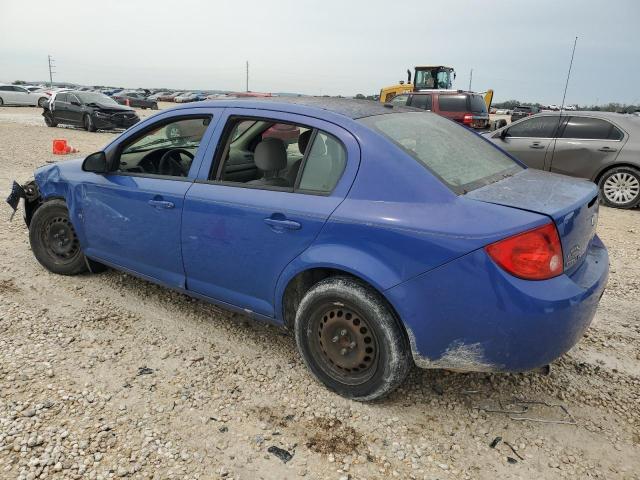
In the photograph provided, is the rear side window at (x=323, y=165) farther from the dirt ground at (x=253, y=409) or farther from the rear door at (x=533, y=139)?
the rear door at (x=533, y=139)

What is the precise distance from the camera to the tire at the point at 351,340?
2.48m

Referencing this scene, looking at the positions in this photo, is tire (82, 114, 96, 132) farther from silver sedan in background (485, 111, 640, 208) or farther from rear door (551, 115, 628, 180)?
rear door (551, 115, 628, 180)

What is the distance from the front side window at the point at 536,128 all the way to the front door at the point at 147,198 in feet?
21.7

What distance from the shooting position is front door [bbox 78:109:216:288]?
3.25 meters

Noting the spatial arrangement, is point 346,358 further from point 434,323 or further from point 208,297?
point 208,297

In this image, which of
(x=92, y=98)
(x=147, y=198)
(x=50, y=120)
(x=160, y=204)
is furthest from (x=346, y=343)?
(x=50, y=120)

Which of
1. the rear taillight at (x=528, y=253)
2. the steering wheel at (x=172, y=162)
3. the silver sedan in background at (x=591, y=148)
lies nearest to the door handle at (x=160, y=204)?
the steering wheel at (x=172, y=162)

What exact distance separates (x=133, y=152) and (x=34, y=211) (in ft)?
4.80

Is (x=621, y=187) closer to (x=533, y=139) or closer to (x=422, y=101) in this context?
(x=533, y=139)

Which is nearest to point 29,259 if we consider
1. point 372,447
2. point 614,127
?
point 372,447

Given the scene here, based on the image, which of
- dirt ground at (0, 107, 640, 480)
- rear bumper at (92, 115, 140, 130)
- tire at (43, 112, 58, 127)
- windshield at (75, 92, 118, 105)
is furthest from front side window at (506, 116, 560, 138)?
tire at (43, 112, 58, 127)

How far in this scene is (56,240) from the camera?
4285 mm

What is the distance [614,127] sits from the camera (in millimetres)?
7805

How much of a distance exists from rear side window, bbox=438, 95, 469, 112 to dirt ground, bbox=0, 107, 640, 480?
1113cm
